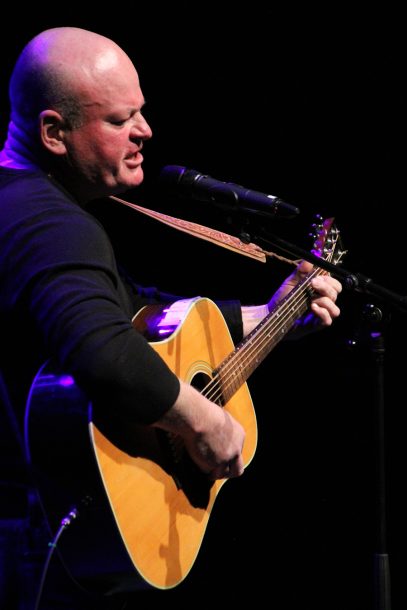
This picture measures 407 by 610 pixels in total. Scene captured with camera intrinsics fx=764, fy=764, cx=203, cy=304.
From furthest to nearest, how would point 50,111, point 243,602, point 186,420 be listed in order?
point 243,602, point 50,111, point 186,420

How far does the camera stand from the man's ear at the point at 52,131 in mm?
2002

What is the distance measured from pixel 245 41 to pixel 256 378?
166 centimetres

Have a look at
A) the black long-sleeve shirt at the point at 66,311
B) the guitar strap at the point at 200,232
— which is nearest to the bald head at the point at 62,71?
the black long-sleeve shirt at the point at 66,311

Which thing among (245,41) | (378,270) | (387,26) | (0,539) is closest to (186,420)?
(0,539)

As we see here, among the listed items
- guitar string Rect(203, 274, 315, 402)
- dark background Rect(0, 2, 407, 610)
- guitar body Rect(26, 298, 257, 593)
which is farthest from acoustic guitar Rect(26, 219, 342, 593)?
dark background Rect(0, 2, 407, 610)

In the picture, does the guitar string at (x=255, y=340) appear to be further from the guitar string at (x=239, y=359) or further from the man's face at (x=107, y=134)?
the man's face at (x=107, y=134)

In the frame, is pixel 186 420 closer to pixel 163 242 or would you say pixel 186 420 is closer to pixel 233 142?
pixel 163 242

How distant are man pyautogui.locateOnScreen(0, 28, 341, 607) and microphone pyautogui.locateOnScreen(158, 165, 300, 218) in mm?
148

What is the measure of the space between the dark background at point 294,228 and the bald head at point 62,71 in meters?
1.55

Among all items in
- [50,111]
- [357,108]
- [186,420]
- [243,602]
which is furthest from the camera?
[357,108]

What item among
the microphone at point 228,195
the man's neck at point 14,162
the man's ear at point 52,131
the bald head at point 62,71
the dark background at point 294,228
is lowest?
the dark background at point 294,228

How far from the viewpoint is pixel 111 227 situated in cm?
362

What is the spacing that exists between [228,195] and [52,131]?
0.50 meters

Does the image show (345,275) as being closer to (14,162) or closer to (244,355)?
(244,355)
